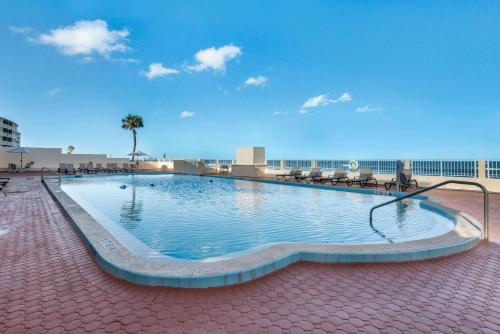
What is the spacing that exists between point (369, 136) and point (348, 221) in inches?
1592

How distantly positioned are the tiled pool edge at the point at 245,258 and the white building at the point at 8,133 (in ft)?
235

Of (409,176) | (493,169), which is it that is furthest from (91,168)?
(493,169)

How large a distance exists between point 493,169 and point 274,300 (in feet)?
37.0

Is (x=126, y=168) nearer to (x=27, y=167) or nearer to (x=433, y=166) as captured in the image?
(x=27, y=167)

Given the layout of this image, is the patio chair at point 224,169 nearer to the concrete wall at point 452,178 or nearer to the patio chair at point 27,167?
the concrete wall at point 452,178

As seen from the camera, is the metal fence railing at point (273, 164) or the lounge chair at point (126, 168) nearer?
the metal fence railing at point (273, 164)

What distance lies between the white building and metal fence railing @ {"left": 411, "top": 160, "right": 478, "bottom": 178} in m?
72.4

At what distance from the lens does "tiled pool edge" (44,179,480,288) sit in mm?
2734

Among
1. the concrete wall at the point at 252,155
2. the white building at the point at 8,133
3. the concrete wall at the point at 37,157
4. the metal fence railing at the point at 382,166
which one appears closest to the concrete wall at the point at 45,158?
the concrete wall at the point at 37,157

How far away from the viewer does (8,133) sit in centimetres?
6506

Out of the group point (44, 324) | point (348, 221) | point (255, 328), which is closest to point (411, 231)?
point (348, 221)

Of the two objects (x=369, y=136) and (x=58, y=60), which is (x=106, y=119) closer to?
(x=58, y=60)

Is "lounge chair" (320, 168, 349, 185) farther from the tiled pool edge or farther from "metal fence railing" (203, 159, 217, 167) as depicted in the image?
"metal fence railing" (203, 159, 217, 167)

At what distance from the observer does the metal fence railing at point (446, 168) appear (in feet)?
34.6
